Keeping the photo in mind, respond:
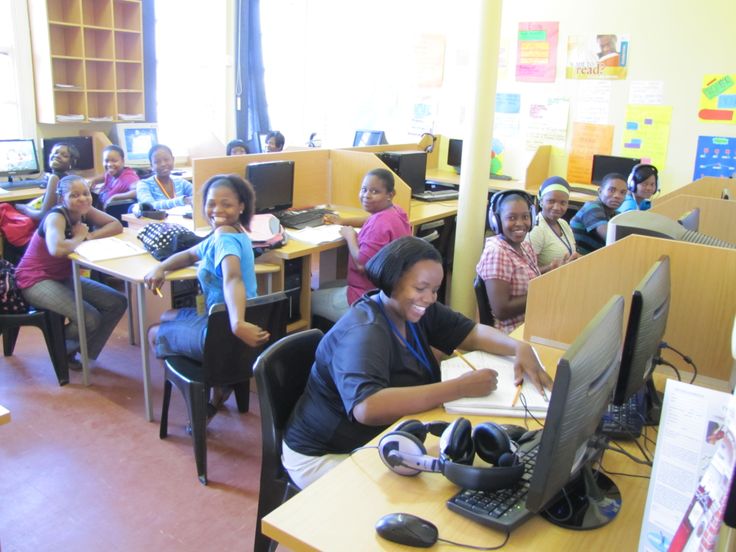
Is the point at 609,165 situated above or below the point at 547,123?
below

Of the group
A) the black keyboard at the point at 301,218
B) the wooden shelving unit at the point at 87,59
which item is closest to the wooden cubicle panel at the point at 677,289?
the black keyboard at the point at 301,218

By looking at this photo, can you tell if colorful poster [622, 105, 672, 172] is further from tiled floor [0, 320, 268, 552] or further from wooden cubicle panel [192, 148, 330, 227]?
tiled floor [0, 320, 268, 552]

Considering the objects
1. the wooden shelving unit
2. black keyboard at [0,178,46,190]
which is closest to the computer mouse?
black keyboard at [0,178,46,190]

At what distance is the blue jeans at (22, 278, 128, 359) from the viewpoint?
10.8 feet

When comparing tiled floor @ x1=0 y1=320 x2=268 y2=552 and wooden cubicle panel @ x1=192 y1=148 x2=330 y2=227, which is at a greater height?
wooden cubicle panel @ x1=192 y1=148 x2=330 y2=227

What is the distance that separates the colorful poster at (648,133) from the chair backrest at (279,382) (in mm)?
4727

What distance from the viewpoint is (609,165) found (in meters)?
5.73

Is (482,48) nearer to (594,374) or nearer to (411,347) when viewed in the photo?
(411,347)

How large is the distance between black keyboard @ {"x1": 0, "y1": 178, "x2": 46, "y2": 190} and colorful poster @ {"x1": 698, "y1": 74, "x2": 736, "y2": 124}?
527 cm

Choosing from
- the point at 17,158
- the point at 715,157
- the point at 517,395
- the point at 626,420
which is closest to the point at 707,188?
the point at 715,157

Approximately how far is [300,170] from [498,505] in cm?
342

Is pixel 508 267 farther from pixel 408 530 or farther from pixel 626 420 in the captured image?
pixel 408 530

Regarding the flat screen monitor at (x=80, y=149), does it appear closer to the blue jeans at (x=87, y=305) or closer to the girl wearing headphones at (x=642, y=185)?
the blue jeans at (x=87, y=305)

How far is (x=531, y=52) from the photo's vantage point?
612 cm
